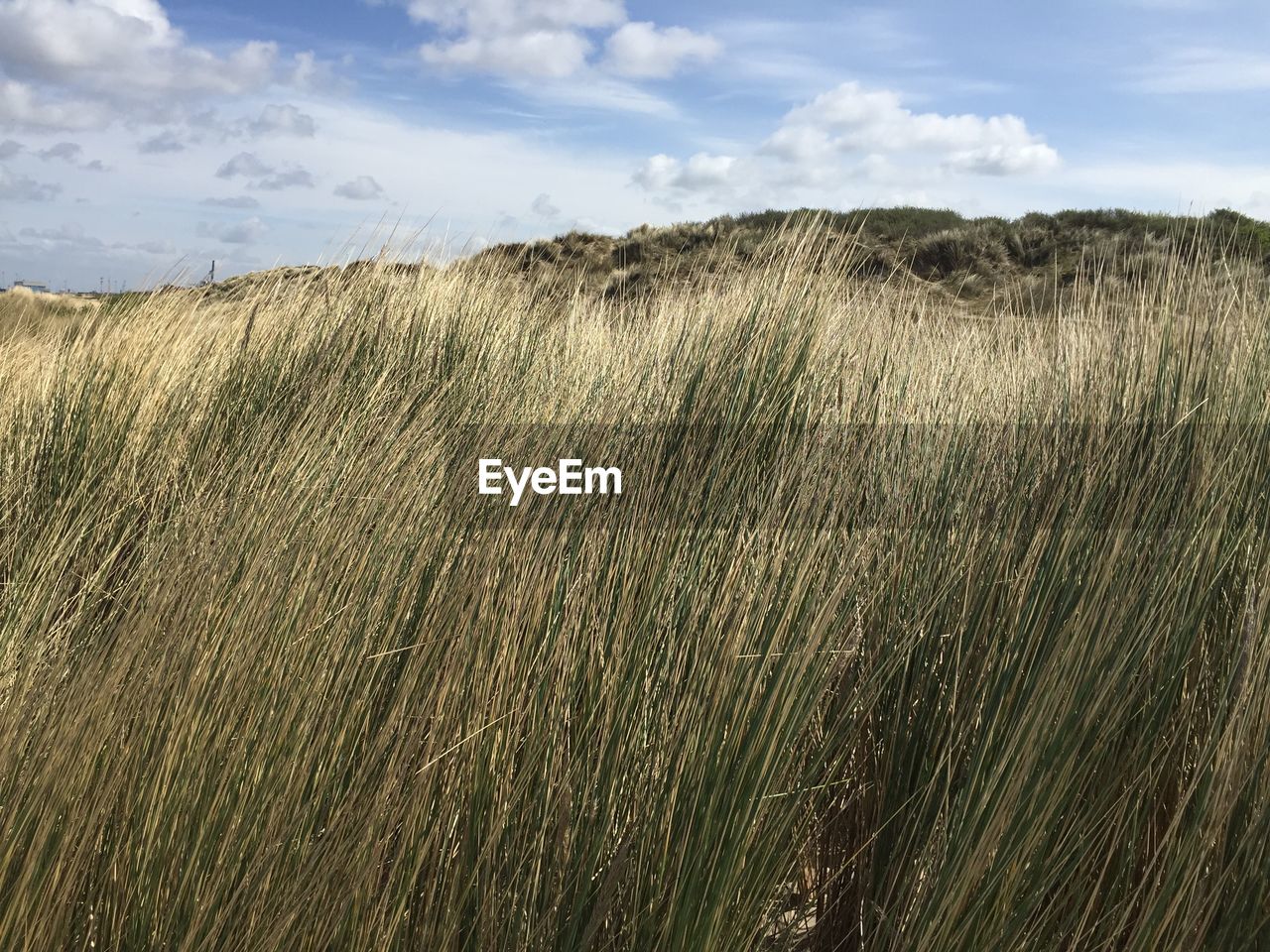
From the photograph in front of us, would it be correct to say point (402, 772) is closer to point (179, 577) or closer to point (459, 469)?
point (179, 577)

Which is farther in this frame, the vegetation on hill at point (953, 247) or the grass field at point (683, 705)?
the vegetation on hill at point (953, 247)

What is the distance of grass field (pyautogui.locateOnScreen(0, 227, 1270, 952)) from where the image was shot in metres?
1.50

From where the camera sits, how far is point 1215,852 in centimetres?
155

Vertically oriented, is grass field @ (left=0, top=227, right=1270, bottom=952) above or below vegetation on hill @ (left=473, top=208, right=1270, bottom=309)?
below

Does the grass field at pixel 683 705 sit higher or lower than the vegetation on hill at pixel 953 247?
lower

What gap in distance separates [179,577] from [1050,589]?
1897 mm

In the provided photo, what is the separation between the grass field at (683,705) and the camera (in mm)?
1501

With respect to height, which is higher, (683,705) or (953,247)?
(953,247)

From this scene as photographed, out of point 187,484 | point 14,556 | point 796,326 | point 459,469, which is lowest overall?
point 14,556

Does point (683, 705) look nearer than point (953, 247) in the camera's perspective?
Yes

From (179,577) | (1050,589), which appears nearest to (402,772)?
(179,577)

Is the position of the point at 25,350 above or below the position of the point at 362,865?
above

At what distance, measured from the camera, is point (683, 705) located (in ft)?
5.36

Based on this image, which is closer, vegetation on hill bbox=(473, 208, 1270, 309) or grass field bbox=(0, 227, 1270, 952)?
grass field bbox=(0, 227, 1270, 952)
